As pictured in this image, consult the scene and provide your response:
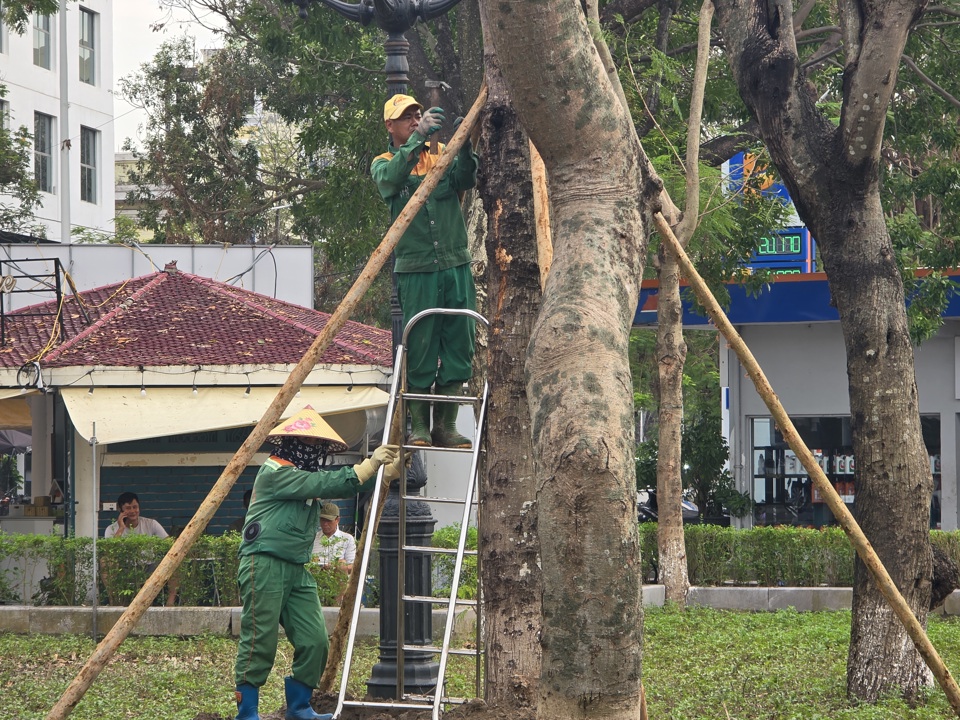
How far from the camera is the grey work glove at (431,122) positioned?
623 cm

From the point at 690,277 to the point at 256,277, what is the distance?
574 inches

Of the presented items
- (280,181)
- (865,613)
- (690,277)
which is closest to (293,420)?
(690,277)

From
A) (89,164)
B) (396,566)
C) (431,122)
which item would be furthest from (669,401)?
(89,164)

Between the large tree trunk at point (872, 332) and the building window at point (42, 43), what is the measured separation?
95.0ft

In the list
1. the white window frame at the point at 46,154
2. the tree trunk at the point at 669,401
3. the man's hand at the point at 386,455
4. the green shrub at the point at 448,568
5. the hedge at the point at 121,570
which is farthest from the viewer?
the white window frame at the point at 46,154

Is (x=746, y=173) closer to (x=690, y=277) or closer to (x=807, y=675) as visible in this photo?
(x=807, y=675)

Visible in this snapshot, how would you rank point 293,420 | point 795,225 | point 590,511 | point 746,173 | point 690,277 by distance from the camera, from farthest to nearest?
1. point 795,225
2. point 746,173
3. point 293,420
4. point 690,277
5. point 590,511

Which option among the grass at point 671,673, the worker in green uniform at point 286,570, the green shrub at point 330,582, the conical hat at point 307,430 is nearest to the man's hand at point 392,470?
the worker in green uniform at point 286,570

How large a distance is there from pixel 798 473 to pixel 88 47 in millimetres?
24517

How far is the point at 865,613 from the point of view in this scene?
826 centimetres

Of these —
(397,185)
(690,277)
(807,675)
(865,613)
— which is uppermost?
(397,185)

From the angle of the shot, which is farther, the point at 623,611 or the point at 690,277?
the point at 690,277

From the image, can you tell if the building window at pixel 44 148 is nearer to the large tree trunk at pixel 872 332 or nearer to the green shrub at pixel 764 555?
the green shrub at pixel 764 555

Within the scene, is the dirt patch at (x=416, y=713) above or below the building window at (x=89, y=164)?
below
